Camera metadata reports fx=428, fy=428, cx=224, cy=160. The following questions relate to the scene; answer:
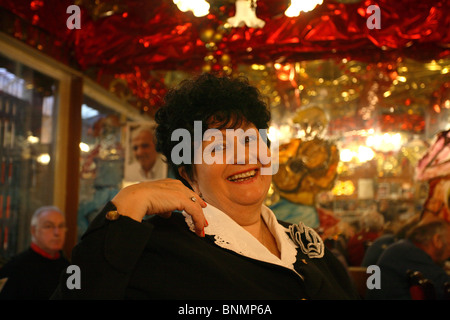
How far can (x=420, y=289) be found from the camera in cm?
249

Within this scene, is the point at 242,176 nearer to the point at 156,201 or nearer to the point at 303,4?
the point at 156,201

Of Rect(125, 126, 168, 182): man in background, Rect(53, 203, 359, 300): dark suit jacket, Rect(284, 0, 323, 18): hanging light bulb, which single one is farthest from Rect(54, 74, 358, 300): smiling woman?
Rect(125, 126, 168, 182): man in background

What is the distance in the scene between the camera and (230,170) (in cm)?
114

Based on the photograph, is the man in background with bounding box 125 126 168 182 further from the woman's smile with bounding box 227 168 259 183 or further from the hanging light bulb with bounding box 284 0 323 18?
the woman's smile with bounding box 227 168 259 183

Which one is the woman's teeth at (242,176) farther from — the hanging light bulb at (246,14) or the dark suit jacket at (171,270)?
the hanging light bulb at (246,14)

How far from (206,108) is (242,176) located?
8.2 inches

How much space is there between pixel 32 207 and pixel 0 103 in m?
0.73

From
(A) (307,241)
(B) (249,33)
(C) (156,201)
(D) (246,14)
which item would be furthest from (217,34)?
(C) (156,201)

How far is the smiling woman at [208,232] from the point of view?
0.87 m

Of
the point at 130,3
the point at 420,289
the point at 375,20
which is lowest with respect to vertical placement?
the point at 420,289

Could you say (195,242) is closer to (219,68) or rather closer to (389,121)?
(219,68)

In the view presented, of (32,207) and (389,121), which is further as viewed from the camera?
(389,121)
